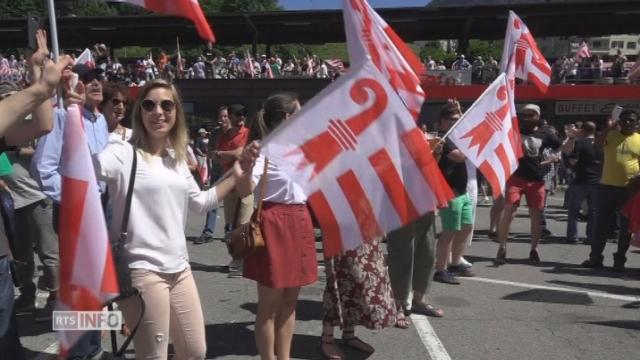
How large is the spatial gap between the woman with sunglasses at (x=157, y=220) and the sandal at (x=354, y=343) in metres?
1.65

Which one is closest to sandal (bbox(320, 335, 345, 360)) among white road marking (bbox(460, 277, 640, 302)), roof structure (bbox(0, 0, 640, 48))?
white road marking (bbox(460, 277, 640, 302))

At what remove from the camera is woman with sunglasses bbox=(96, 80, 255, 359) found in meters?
2.79

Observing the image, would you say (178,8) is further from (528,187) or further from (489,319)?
(528,187)

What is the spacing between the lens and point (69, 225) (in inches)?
97.3

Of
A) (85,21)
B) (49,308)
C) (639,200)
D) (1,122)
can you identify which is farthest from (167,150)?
(85,21)

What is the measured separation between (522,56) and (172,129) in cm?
493

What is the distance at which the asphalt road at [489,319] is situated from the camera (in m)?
4.40

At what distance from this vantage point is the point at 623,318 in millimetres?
5305

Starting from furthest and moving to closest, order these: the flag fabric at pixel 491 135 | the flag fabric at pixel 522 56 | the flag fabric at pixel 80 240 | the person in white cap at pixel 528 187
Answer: the person in white cap at pixel 528 187, the flag fabric at pixel 522 56, the flag fabric at pixel 491 135, the flag fabric at pixel 80 240

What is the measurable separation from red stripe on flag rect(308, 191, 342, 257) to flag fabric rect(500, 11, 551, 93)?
399 centimetres

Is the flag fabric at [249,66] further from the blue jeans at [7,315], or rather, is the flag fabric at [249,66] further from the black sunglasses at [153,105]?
the blue jeans at [7,315]

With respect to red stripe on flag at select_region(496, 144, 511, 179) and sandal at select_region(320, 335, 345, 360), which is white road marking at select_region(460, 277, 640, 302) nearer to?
red stripe on flag at select_region(496, 144, 511, 179)

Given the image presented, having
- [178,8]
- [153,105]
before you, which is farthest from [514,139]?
[153,105]

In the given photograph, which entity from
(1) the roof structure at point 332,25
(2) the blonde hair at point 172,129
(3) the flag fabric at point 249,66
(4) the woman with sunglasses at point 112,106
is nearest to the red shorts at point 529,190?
(4) the woman with sunglasses at point 112,106
